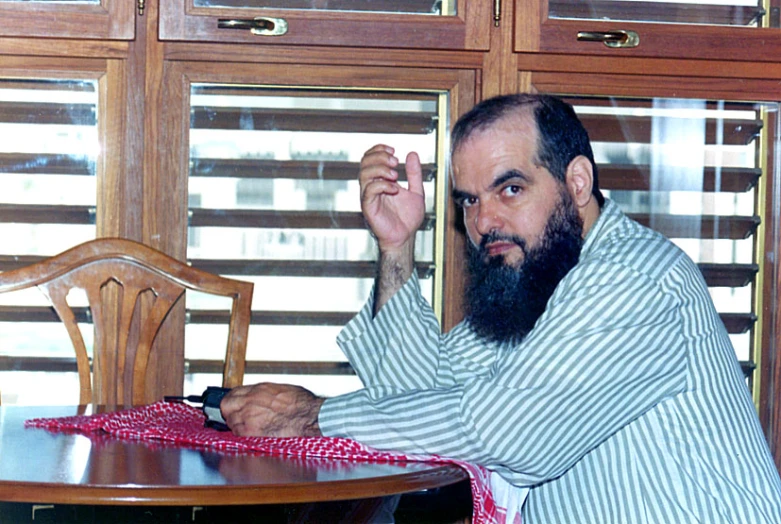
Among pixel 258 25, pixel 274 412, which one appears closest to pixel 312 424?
pixel 274 412

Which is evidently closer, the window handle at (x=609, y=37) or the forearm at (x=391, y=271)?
the forearm at (x=391, y=271)

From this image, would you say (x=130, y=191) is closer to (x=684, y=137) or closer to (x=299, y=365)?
(x=299, y=365)

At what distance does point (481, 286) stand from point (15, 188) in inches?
54.8

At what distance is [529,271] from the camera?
1.74m

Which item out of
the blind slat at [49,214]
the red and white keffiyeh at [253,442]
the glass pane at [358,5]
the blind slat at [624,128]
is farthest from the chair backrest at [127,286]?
the blind slat at [624,128]

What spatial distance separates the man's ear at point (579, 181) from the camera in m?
1.75

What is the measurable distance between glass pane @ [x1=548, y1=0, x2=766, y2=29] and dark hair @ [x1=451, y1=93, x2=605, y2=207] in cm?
101

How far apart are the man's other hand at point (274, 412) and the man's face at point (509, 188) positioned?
1.41ft

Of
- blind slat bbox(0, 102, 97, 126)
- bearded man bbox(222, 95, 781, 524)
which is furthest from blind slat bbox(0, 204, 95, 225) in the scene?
bearded man bbox(222, 95, 781, 524)

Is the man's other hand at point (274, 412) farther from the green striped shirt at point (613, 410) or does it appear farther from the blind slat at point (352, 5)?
the blind slat at point (352, 5)

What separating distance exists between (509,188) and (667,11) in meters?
1.32

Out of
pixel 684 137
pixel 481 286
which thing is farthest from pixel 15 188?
pixel 684 137

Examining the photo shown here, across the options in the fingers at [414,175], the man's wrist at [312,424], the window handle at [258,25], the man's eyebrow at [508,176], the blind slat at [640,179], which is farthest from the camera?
the blind slat at [640,179]

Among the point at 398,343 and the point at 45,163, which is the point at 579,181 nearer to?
the point at 398,343
